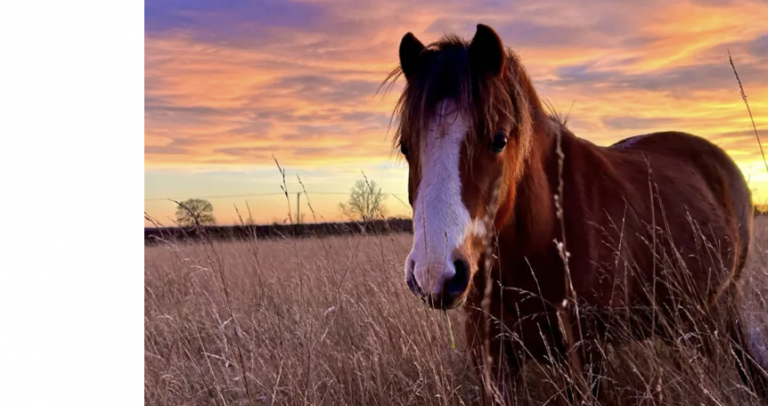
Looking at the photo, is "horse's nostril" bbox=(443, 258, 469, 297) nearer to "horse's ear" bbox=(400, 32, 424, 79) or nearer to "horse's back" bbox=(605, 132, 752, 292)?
"horse's ear" bbox=(400, 32, 424, 79)

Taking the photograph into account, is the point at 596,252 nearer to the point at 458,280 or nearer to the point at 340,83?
the point at 458,280

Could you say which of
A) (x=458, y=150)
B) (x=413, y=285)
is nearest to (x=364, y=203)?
(x=458, y=150)

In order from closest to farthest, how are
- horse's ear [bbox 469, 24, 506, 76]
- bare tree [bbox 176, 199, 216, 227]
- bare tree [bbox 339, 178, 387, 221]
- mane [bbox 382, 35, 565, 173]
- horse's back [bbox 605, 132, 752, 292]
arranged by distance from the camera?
mane [bbox 382, 35, 565, 173] < horse's ear [bbox 469, 24, 506, 76] < horse's back [bbox 605, 132, 752, 292] < bare tree [bbox 176, 199, 216, 227] < bare tree [bbox 339, 178, 387, 221]

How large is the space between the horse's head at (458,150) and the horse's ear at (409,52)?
2 centimetres

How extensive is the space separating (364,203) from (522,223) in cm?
156

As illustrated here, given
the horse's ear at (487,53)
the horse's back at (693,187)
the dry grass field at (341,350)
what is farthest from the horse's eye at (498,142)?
the horse's back at (693,187)

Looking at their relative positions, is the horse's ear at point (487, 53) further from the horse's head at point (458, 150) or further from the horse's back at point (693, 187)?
the horse's back at point (693, 187)

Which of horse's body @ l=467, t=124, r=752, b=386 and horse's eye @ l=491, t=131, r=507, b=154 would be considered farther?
horse's body @ l=467, t=124, r=752, b=386

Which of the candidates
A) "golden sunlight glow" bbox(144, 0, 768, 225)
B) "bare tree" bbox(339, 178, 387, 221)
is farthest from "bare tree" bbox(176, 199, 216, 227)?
"bare tree" bbox(339, 178, 387, 221)

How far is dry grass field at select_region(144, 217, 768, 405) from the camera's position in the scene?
193 centimetres

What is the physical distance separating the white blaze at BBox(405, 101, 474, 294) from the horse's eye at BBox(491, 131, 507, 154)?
110mm
